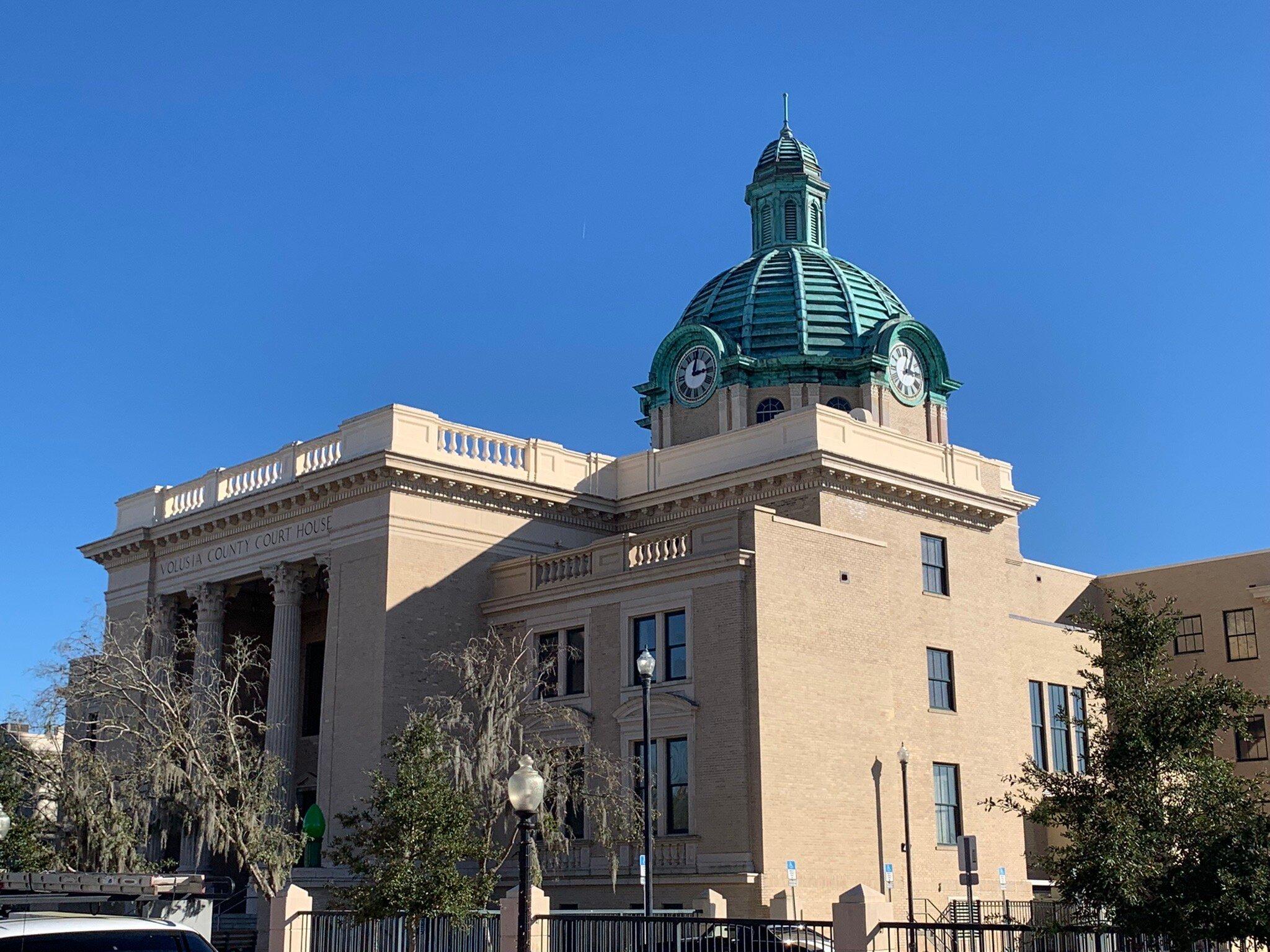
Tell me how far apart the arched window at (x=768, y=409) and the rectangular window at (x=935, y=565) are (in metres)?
11.2

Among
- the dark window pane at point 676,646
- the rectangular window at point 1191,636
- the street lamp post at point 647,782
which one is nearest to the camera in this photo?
the street lamp post at point 647,782

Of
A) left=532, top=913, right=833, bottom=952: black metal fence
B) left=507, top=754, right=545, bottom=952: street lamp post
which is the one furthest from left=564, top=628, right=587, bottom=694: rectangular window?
left=507, top=754, right=545, bottom=952: street lamp post

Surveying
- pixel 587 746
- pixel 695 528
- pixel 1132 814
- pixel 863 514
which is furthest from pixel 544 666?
pixel 1132 814

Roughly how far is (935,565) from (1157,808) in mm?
24692

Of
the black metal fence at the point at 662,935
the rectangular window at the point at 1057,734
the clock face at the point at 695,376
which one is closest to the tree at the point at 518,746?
the black metal fence at the point at 662,935

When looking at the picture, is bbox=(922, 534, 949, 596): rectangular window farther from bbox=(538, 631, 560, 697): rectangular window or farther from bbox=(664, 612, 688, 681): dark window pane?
bbox=(538, 631, 560, 697): rectangular window

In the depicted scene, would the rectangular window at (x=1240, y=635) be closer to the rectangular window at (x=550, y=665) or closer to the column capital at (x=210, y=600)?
the rectangular window at (x=550, y=665)

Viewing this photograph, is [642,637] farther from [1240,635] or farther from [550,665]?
[1240,635]

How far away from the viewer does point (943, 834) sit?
42.8 metres

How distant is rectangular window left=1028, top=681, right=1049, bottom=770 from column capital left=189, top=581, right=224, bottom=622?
25132 millimetres

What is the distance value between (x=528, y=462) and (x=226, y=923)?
15.3 m

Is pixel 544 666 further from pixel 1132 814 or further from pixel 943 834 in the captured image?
pixel 1132 814

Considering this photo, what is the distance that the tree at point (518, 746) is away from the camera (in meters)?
37.1

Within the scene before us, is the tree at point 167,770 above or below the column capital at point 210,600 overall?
below
